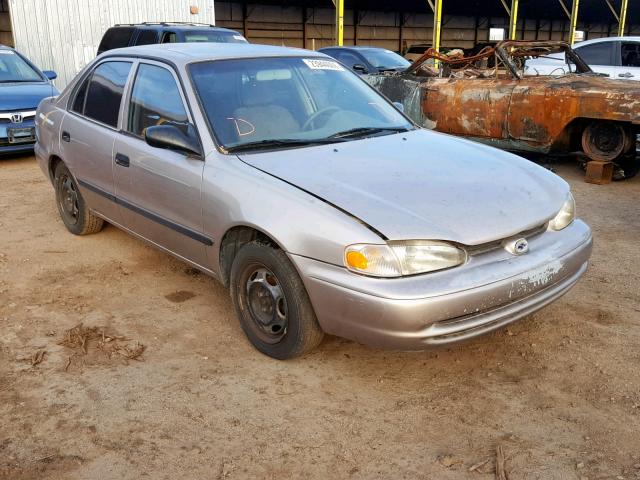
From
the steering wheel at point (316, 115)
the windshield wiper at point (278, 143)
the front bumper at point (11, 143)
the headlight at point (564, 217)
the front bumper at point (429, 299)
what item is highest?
the steering wheel at point (316, 115)

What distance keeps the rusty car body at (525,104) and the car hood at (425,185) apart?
394 cm

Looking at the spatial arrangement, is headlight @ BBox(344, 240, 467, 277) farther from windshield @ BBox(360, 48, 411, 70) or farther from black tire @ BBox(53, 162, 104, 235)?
windshield @ BBox(360, 48, 411, 70)

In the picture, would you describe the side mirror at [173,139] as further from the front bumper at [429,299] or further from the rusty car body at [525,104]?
the rusty car body at [525,104]

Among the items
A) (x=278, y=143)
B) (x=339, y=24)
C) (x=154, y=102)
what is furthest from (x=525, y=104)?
(x=339, y=24)

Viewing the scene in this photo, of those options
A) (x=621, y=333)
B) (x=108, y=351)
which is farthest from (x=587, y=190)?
(x=108, y=351)

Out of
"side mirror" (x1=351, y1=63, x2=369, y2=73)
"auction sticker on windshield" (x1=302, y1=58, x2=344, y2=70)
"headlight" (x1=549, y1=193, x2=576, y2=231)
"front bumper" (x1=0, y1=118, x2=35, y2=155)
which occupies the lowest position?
"front bumper" (x1=0, y1=118, x2=35, y2=155)

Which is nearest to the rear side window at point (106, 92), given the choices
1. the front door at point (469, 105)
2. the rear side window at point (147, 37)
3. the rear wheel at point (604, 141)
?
the front door at point (469, 105)

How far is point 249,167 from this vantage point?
3.30 meters

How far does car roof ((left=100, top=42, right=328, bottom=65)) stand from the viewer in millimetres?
3928

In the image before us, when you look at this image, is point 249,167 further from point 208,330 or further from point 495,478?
point 495,478

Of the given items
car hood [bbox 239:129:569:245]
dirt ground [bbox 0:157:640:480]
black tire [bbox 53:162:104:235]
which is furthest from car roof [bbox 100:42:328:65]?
dirt ground [bbox 0:157:640:480]

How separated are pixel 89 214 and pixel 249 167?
7.82 ft

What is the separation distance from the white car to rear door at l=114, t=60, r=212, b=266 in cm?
809

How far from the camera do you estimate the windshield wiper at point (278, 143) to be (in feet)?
11.5
